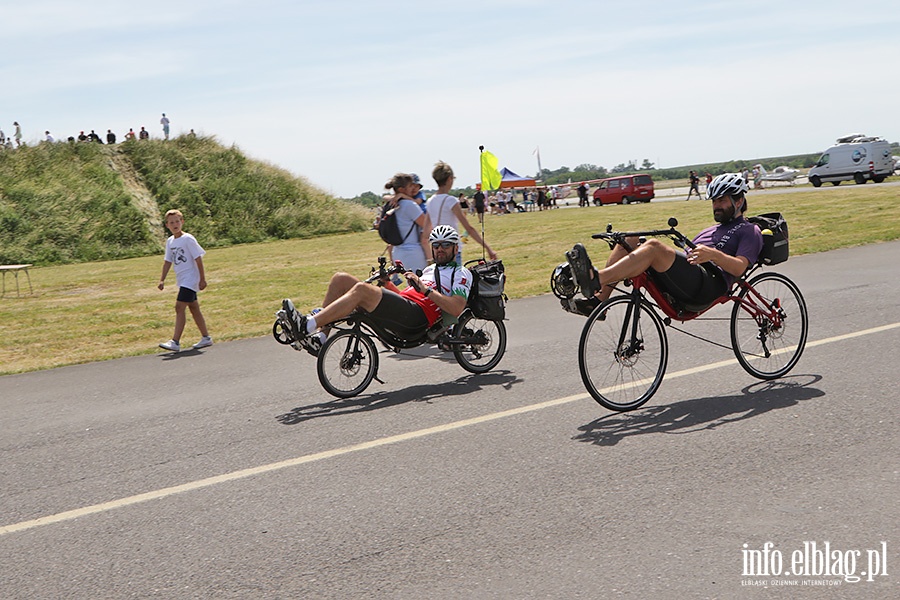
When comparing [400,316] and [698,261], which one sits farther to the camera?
[400,316]

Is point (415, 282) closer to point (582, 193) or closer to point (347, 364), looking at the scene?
point (347, 364)

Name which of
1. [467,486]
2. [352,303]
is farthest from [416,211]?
[467,486]

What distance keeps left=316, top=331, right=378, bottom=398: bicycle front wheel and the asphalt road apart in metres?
0.15

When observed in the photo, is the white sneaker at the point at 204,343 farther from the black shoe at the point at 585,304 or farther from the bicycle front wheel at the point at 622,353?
the bicycle front wheel at the point at 622,353

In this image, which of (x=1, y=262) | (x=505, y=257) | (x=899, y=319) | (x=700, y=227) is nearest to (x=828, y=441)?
(x=899, y=319)

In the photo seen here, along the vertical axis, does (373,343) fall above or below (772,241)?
below

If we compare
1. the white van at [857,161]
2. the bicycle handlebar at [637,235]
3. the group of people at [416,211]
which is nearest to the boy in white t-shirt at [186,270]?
the group of people at [416,211]

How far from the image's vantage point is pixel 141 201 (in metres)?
44.0

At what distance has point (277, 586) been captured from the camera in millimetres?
4047

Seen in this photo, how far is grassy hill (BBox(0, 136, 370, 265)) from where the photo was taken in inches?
1501

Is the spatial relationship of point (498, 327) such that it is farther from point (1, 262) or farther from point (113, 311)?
point (1, 262)

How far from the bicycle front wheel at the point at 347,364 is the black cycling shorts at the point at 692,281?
96.5 inches

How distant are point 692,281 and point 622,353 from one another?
0.81 meters

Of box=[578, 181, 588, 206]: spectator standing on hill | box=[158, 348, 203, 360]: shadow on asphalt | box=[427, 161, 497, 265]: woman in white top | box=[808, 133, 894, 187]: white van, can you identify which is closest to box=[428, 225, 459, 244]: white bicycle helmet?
box=[427, 161, 497, 265]: woman in white top
